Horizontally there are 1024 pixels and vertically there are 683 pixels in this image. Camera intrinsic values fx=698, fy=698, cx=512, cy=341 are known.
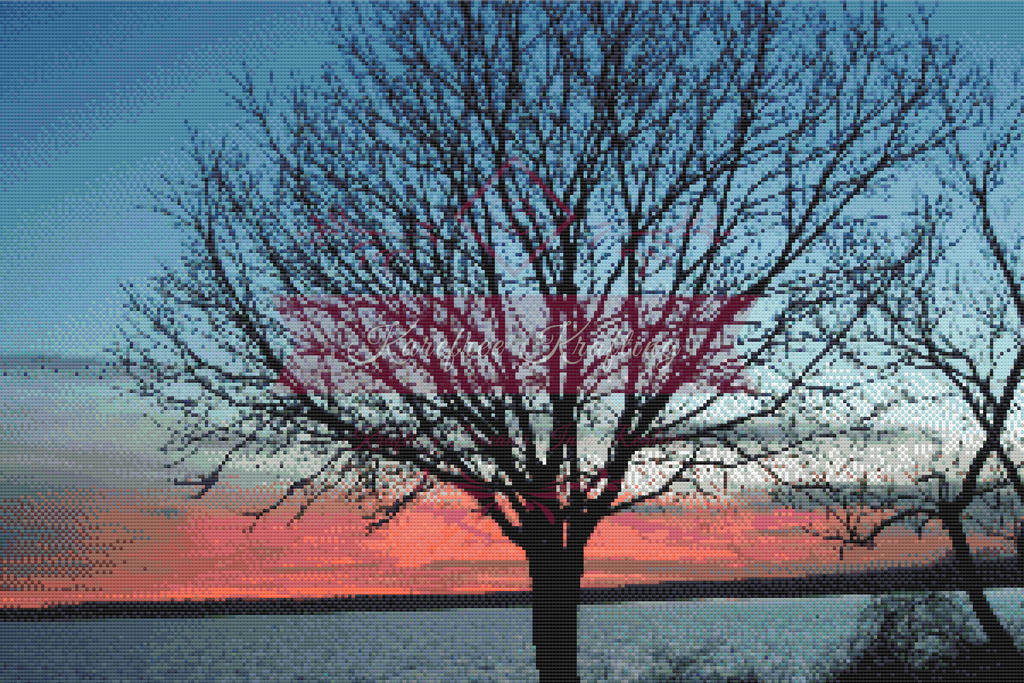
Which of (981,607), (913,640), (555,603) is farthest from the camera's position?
(913,640)

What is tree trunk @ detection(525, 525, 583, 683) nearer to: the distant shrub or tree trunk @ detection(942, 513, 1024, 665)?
the distant shrub

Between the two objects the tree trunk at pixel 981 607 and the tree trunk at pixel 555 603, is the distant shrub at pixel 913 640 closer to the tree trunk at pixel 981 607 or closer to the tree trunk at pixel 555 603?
the tree trunk at pixel 981 607

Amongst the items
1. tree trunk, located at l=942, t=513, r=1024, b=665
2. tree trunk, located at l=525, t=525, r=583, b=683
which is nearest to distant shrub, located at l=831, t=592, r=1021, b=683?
tree trunk, located at l=942, t=513, r=1024, b=665

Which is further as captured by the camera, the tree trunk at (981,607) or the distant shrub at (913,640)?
the distant shrub at (913,640)

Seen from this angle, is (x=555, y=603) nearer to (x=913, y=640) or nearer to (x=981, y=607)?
(x=981, y=607)

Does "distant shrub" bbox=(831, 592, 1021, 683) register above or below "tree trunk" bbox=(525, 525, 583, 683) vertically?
below

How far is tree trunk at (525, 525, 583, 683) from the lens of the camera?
9703 mm

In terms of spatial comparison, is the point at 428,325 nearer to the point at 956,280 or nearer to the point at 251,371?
the point at 251,371

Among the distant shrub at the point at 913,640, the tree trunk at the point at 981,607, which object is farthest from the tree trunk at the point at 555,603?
the tree trunk at the point at 981,607

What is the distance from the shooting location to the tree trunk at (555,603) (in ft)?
31.8

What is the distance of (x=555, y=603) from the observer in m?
9.91

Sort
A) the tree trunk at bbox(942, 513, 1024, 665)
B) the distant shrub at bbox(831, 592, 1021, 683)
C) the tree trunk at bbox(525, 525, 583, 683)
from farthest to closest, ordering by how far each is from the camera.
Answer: the distant shrub at bbox(831, 592, 1021, 683), the tree trunk at bbox(942, 513, 1024, 665), the tree trunk at bbox(525, 525, 583, 683)

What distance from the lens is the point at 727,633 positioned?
17781 millimetres

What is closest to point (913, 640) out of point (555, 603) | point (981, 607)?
point (981, 607)
